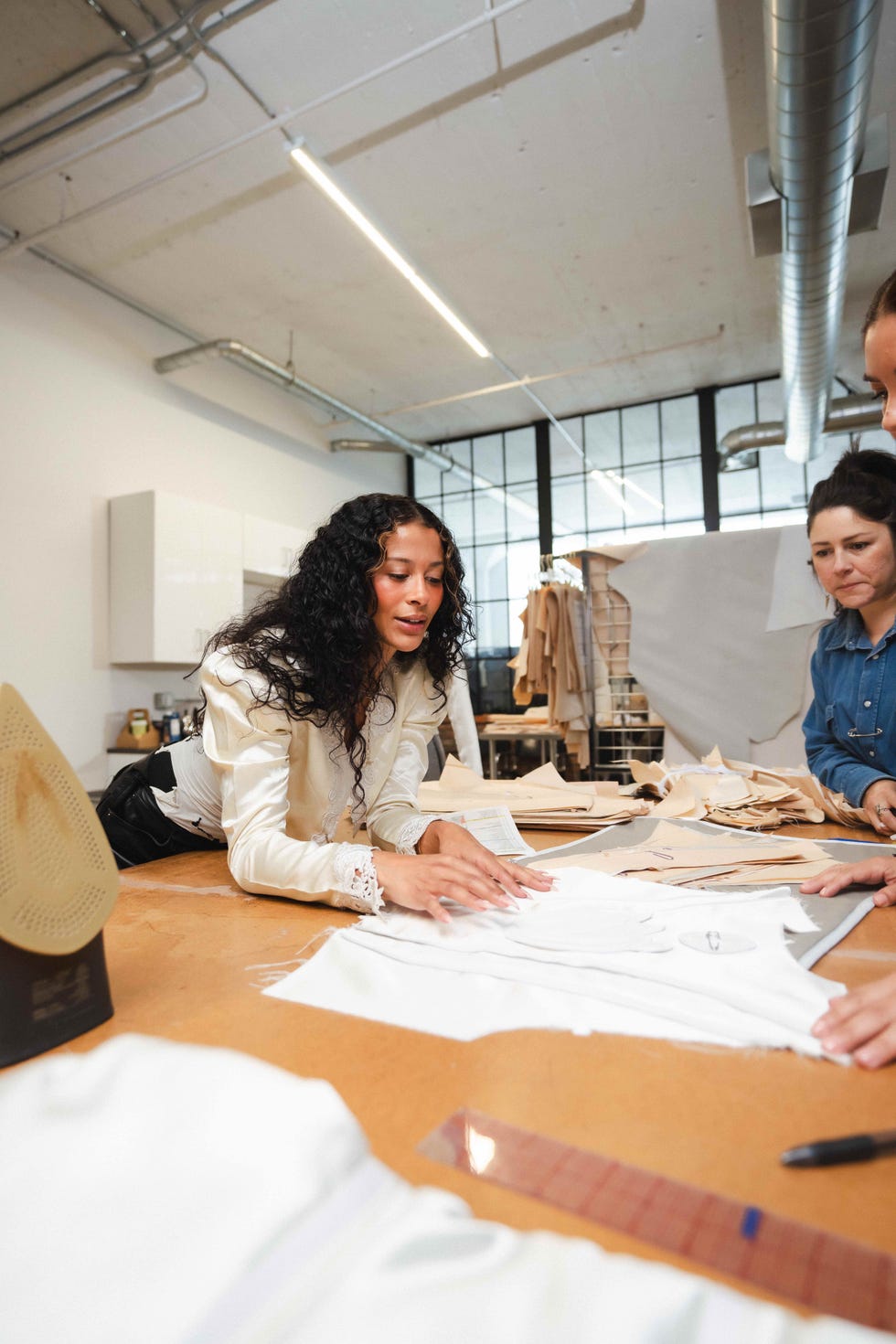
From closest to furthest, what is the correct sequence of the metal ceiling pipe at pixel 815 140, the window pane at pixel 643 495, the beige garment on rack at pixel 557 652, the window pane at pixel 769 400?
the metal ceiling pipe at pixel 815 140 < the beige garment on rack at pixel 557 652 < the window pane at pixel 769 400 < the window pane at pixel 643 495

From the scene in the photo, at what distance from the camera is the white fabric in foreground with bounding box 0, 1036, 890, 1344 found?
0.35 metres

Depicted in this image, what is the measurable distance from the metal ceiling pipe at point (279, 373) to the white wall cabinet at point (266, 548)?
3.28 feet

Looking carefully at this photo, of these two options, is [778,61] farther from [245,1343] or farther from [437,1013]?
[245,1343]

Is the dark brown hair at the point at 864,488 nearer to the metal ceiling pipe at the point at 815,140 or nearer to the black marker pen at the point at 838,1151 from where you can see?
the metal ceiling pipe at the point at 815,140

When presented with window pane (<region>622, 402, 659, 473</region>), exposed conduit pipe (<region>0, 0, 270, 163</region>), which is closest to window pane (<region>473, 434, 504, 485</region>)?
window pane (<region>622, 402, 659, 473</region>)

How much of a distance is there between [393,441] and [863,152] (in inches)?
171

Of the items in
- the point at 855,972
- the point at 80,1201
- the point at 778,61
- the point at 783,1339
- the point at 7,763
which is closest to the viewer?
the point at 783,1339

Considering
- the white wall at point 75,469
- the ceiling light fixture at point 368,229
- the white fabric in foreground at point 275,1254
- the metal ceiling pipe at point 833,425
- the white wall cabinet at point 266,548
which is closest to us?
the white fabric in foreground at point 275,1254

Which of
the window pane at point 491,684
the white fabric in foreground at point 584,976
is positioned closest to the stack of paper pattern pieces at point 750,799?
the white fabric in foreground at point 584,976

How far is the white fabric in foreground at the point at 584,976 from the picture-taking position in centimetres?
66

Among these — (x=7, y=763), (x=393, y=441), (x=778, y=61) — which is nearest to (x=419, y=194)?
(x=778, y=61)

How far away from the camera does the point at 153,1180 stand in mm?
454

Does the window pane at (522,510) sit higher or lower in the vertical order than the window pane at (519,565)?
higher

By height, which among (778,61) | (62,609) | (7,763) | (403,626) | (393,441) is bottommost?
(7,763)
